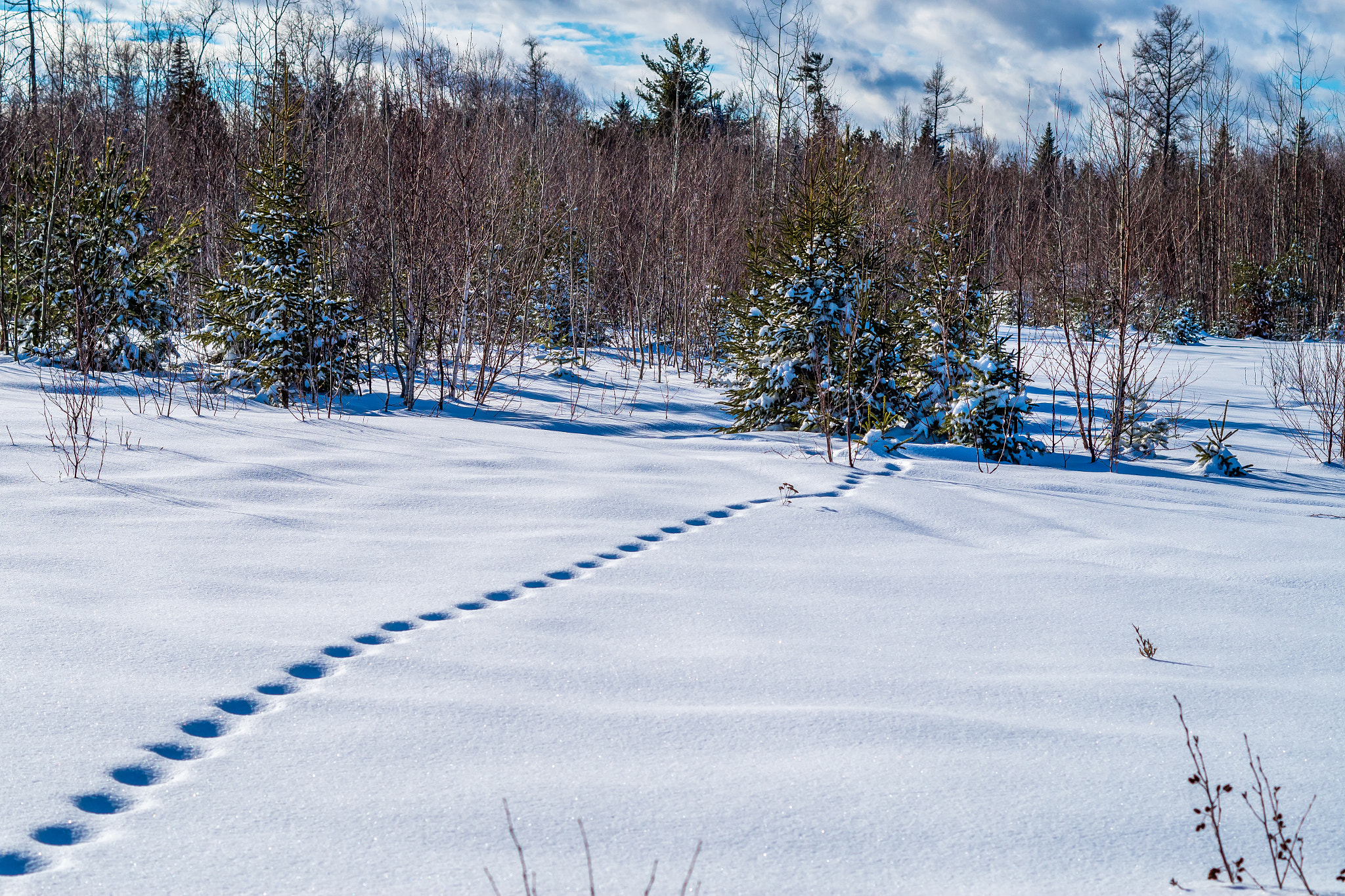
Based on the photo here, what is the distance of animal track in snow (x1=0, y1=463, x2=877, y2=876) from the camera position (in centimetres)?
201

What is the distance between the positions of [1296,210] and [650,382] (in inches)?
934

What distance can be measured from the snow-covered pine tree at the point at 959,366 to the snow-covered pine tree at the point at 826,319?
0.39m

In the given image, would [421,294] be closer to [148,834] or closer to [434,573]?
[434,573]

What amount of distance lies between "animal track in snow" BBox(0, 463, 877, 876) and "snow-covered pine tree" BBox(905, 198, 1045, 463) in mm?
4164

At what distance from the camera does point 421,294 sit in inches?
361

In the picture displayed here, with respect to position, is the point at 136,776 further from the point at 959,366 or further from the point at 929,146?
the point at 929,146

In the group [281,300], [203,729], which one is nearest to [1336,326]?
[281,300]

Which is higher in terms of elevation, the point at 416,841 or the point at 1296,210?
the point at 1296,210

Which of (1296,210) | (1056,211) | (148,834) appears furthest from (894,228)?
(1296,210)

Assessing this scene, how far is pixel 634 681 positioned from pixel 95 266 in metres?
9.71

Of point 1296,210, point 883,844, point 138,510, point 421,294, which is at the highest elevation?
point 1296,210

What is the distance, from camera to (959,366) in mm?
9023

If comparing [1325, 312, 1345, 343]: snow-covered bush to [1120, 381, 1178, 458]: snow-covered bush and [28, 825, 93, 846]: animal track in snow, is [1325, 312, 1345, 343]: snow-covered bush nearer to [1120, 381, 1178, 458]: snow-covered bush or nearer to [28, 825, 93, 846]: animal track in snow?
[1120, 381, 1178, 458]: snow-covered bush

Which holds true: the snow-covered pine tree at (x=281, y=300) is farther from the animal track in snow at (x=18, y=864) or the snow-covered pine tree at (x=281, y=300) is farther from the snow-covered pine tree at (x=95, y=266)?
the animal track in snow at (x=18, y=864)
